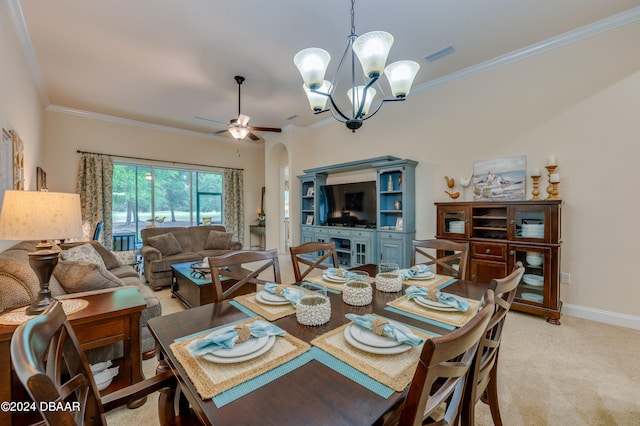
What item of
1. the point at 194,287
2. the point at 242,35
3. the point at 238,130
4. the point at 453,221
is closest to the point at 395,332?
the point at 194,287

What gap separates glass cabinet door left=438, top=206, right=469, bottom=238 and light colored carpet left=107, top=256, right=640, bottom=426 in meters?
1.14

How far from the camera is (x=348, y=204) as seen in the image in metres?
5.21

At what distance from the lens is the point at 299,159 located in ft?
20.6

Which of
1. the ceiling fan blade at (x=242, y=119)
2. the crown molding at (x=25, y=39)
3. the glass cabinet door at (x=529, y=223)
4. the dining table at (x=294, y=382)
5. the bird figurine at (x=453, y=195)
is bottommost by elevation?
the dining table at (x=294, y=382)

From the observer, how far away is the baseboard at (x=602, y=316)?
276 centimetres

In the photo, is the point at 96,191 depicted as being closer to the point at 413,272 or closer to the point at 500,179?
the point at 413,272

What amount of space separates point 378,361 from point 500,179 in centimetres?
346

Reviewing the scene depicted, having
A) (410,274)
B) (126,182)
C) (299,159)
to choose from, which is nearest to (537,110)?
(410,274)

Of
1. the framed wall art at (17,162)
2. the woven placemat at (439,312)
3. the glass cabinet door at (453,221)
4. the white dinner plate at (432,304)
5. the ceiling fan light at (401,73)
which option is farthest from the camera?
the glass cabinet door at (453,221)

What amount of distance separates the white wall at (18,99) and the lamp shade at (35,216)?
1.45 meters

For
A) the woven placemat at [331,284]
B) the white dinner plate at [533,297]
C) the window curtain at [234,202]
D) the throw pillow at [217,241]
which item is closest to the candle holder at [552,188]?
the white dinner plate at [533,297]

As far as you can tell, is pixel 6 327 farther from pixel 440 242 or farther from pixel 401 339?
pixel 440 242

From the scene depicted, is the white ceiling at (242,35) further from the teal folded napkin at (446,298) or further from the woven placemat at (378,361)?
the woven placemat at (378,361)

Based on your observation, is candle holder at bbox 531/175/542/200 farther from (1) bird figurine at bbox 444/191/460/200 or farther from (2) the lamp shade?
(2) the lamp shade
